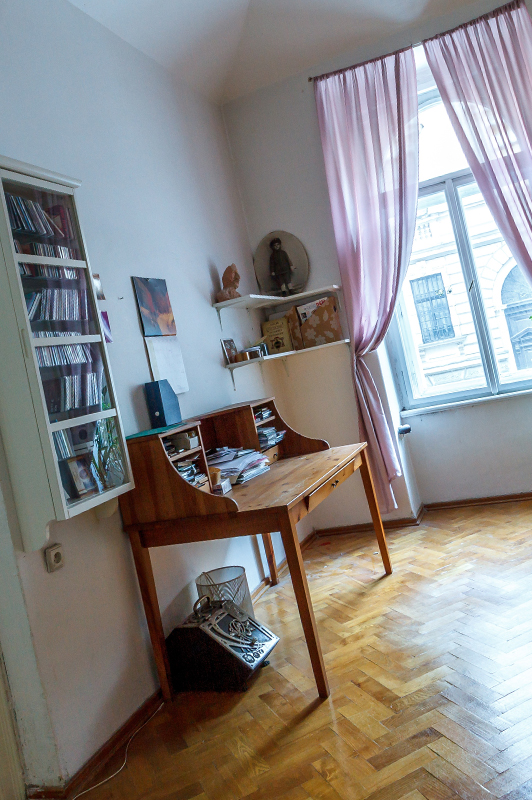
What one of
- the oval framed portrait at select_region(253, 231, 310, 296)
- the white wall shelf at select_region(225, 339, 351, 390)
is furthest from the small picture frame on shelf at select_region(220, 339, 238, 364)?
the oval framed portrait at select_region(253, 231, 310, 296)

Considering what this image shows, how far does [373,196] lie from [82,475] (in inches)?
103

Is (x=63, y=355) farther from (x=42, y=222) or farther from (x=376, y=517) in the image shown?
(x=376, y=517)

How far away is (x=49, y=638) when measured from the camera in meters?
1.90

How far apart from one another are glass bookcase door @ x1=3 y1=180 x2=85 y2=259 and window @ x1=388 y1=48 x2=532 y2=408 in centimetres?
248

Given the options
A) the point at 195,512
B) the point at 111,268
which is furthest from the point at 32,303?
the point at 195,512

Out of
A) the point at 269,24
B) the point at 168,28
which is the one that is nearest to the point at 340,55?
the point at 269,24

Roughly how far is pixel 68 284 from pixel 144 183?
3.59ft

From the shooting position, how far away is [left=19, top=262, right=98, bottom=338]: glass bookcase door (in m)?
1.80

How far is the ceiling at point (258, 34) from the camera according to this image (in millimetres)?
3160

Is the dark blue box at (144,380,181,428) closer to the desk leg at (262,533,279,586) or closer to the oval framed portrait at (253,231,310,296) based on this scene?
the desk leg at (262,533,279,586)

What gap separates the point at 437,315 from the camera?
405 cm

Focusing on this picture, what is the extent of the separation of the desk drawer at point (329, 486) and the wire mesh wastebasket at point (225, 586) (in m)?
0.54

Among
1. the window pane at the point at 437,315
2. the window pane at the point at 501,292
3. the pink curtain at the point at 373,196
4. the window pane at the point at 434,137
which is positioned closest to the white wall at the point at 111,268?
the pink curtain at the point at 373,196

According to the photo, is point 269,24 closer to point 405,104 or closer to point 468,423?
point 405,104
